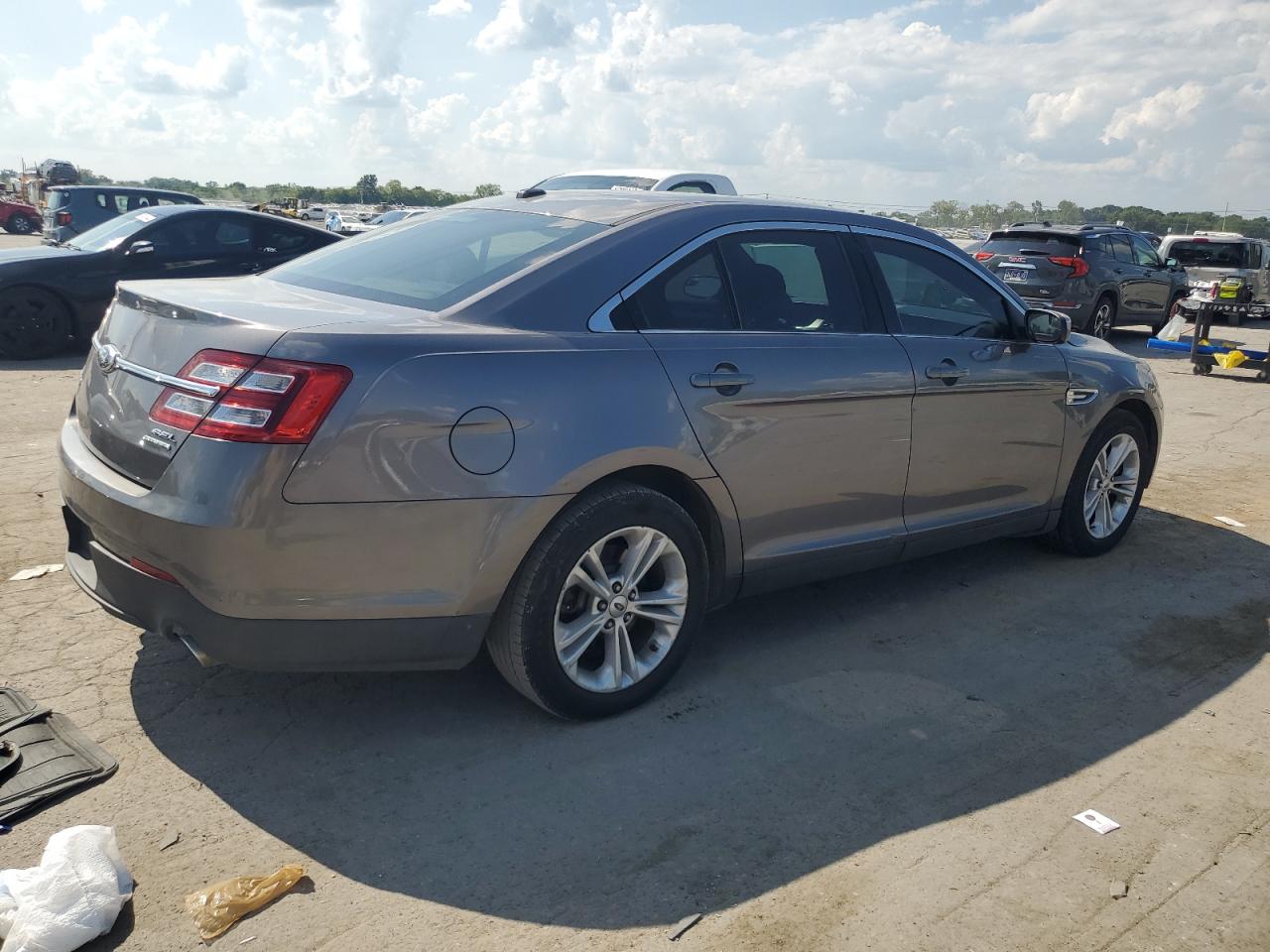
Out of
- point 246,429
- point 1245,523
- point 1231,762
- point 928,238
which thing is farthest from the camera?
point 1245,523

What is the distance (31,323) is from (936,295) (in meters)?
8.99

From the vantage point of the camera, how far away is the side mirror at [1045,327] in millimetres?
5074

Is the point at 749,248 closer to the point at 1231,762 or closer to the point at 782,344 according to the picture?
the point at 782,344

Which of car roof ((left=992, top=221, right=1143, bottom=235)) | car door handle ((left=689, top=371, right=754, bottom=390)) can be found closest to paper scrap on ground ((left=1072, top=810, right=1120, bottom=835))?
car door handle ((left=689, top=371, right=754, bottom=390))

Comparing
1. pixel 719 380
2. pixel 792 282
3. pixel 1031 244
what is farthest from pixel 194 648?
pixel 1031 244

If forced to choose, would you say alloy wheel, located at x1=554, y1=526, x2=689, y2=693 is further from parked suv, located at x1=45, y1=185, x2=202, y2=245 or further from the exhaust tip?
parked suv, located at x1=45, y1=185, x2=202, y2=245

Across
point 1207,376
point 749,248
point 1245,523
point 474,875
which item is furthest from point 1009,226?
point 474,875

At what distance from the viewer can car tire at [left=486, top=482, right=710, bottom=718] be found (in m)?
3.36

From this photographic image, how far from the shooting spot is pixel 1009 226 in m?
15.4

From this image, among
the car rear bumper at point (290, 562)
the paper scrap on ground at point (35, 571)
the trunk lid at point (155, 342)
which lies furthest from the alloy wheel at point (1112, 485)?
the paper scrap on ground at point (35, 571)

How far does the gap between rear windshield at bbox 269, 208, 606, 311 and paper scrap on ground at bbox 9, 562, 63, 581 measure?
1.67 meters

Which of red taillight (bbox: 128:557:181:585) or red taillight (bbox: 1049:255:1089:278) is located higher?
red taillight (bbox: 1049:255:1089:278)

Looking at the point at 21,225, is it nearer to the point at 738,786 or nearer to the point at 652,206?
the point at 652,206

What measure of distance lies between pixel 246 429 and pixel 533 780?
132 centimetres
